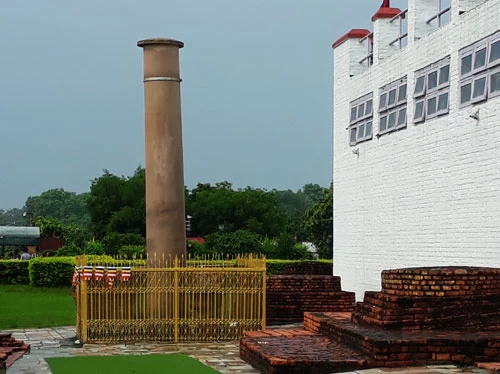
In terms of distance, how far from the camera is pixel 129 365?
13531mm

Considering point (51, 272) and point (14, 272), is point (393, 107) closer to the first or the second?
point (51, 272)

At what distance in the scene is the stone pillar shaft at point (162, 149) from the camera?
17906 millimetres

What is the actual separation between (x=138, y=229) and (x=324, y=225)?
11.1m

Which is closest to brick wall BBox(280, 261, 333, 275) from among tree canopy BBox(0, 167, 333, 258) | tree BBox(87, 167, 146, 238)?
tree canopy BBox(0, 167, 333, 258)

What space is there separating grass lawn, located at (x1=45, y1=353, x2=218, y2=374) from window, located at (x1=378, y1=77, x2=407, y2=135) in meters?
6.20

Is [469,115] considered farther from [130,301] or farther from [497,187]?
[130,301]

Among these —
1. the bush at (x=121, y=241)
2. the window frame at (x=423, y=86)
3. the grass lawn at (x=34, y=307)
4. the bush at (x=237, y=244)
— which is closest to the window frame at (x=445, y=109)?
the window frame at (x=423, y=86)

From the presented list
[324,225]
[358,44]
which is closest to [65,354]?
[358,44]

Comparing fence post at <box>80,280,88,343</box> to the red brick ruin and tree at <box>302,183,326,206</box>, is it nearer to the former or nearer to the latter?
the red brick ruin

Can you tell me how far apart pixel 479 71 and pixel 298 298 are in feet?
21.1

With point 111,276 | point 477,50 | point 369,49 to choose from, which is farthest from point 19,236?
point 477,50

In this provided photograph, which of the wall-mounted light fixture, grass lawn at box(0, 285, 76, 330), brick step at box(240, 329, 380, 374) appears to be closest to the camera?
brick step at box(240, 329, 380, 374)

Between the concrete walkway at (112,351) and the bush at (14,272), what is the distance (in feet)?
50.3

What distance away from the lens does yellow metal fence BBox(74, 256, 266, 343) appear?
54.6 ft
